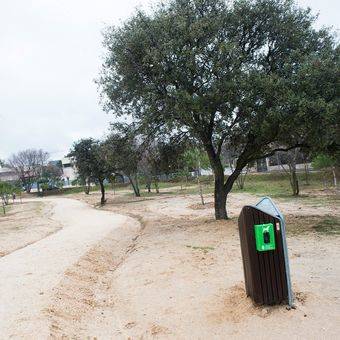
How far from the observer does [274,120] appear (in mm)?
14391

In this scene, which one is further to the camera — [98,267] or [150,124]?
[150,124]

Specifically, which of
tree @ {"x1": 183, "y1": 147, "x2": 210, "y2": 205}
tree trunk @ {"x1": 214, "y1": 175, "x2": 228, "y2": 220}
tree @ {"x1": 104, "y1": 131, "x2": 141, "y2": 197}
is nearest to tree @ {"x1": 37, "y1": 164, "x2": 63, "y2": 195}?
tree @ {"x1": 183, "y1": 147, "x2": 210, "y2": 205}

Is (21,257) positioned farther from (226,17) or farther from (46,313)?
(226,17)

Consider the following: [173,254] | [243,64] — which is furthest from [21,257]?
[243,64]

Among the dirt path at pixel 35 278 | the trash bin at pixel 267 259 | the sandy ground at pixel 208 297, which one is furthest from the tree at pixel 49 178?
the trash bin at pixel 267 259

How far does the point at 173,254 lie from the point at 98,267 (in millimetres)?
2077

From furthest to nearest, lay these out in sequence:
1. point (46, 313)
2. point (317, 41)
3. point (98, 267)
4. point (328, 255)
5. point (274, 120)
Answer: point (317, 41), point (274, 120), point (98, 267), point (328, 255), point (46, 313)

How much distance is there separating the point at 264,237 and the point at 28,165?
310 ft

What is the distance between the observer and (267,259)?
6453mm

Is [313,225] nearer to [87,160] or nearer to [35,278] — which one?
[35,278]

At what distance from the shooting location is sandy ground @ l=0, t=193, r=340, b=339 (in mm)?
6133

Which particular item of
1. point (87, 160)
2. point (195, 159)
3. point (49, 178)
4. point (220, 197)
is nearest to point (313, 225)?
point (220, 197)

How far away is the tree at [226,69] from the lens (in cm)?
1437

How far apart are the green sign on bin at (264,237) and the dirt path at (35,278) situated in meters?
3.16
